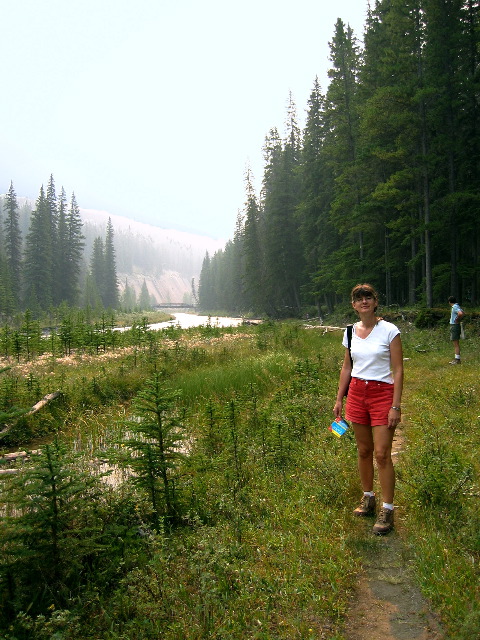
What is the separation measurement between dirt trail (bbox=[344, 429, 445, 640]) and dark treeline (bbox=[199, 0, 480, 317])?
19.8 meters

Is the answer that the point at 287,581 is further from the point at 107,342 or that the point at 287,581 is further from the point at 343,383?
the point at 107,342

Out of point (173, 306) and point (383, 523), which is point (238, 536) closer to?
point (383, 523)

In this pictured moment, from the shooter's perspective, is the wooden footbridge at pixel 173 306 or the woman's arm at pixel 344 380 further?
the wooden footbridge at pixel 173 306

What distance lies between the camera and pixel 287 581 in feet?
10.4

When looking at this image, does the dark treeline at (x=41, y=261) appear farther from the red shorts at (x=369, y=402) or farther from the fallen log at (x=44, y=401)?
the red shorts at (x=369, y=402)

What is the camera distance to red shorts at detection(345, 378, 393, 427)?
158 inches

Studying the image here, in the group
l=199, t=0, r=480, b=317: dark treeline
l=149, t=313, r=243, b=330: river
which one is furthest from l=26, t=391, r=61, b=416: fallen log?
l=199, t=0, r=480, b=317: dark treeline

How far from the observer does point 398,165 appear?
25.7 meters

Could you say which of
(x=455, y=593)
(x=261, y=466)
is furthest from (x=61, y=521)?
(x=455, y=593)

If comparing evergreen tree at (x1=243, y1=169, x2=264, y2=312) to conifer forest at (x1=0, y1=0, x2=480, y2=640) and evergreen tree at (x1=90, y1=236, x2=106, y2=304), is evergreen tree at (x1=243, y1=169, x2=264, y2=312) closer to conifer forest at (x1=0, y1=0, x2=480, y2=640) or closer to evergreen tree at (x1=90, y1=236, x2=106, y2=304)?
conifer forest at (x1=0, y1=0, x2=480, y2=640)

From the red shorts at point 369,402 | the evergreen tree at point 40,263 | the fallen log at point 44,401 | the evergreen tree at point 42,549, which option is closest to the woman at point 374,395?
the red shorts at point 369,402

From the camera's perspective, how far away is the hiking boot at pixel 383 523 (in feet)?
12.5

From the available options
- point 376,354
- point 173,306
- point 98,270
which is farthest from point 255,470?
point 173,306

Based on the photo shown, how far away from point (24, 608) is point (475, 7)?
2970cm
